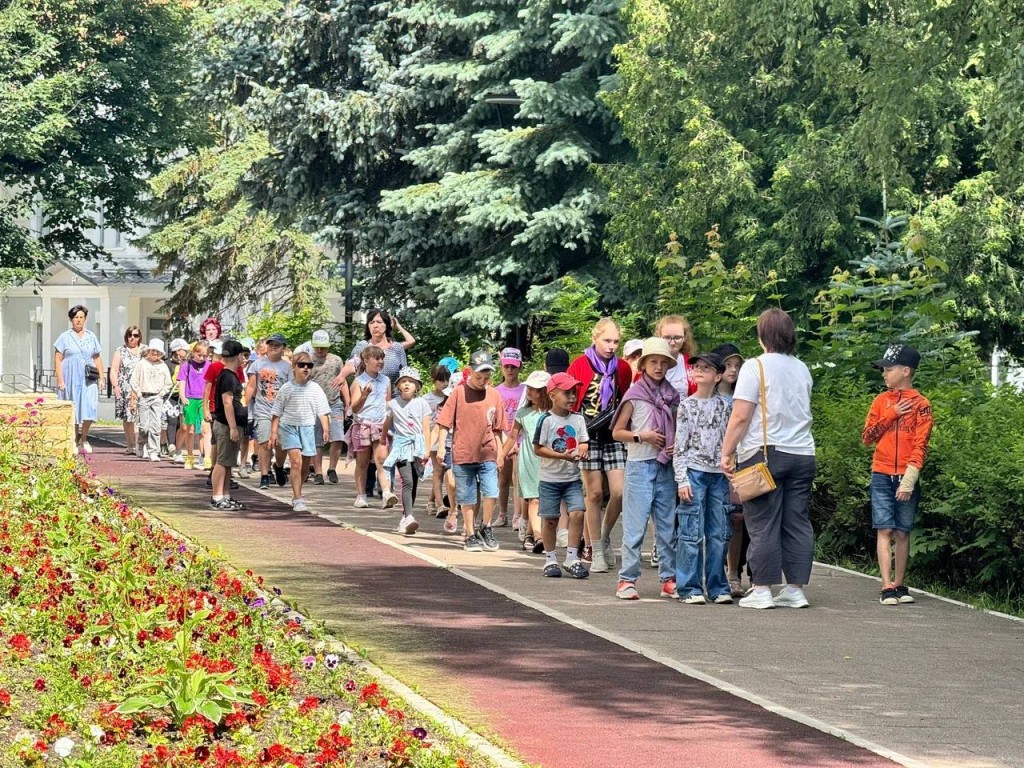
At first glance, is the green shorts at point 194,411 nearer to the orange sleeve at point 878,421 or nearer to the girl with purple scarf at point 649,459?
the girl with purple scarf at point 649,459

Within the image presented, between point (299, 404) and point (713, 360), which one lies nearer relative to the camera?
point (713, 360)

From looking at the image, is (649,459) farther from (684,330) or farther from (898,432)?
(898,432)

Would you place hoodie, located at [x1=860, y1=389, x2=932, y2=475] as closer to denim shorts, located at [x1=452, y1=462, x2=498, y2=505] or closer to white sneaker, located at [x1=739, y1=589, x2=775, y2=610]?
white sneaker, located at [x1=739, y1=589, x2=775, y2=610]

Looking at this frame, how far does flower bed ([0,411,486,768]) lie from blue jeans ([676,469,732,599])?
2898mm

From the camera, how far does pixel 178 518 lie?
16797 mm

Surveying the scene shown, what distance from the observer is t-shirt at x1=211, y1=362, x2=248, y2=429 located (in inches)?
701

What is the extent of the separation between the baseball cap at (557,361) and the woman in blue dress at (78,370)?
1079 centimetres

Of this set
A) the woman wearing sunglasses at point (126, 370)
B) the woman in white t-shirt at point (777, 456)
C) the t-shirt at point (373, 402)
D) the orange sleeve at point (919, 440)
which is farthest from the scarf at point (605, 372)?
the woman wearing sunglasses at point (126, 370)

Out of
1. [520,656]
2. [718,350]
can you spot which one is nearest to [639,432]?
[718,350]

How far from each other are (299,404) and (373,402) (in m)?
0.80

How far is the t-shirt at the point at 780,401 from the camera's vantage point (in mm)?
11906

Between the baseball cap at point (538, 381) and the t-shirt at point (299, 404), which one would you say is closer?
the baseball cap at point (538, 381)

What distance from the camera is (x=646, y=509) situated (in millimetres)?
12391

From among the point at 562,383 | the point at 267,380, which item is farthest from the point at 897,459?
the point at 267,380
